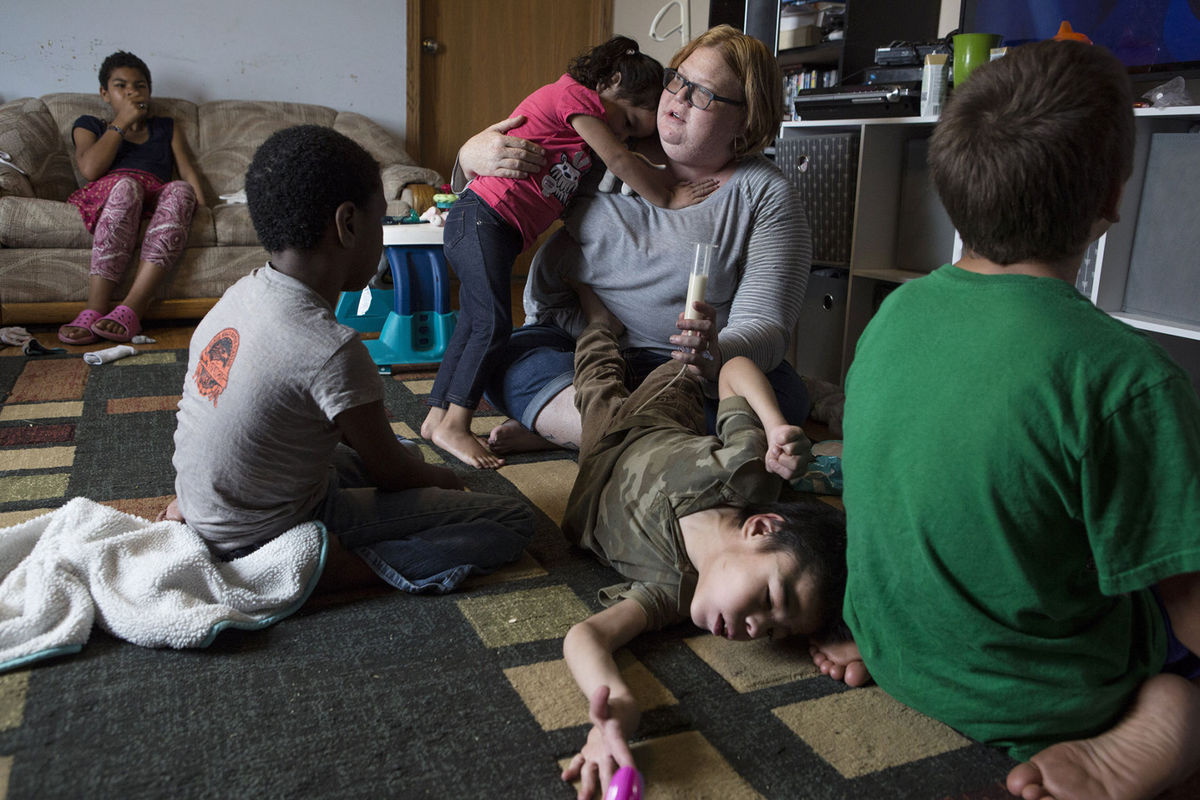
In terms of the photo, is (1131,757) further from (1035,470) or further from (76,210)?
(76,210)

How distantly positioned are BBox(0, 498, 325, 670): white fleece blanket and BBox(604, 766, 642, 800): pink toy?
0.55 metres

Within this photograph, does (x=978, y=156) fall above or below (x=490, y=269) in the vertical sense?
above

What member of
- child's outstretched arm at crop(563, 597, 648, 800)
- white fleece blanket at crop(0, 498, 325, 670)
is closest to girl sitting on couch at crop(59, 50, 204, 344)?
white fleece blanket at crop(0, 498, 325, 670)

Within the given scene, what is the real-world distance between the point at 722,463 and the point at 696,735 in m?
0.39

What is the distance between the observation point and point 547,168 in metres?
2.00

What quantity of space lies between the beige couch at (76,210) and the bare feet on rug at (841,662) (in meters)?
2.92

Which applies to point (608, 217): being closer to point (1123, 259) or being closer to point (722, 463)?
point (722, 463)

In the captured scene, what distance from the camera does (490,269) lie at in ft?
6.43

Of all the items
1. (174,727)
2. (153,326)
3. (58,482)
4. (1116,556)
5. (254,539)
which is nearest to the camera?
(1116,556)

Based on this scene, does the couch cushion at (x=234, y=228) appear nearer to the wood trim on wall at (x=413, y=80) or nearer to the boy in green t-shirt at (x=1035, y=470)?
the wood trim on wall at (x=413, y=80)

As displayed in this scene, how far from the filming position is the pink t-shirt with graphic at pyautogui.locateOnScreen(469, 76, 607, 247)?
6.46ft

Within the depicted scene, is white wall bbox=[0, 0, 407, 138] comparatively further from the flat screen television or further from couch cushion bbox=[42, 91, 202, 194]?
the flat screen television

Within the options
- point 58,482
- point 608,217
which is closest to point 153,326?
point 58,482

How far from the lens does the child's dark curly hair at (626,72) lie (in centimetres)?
194
